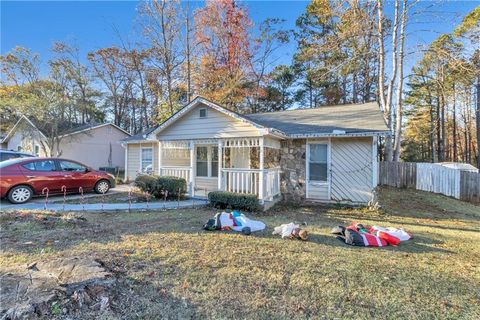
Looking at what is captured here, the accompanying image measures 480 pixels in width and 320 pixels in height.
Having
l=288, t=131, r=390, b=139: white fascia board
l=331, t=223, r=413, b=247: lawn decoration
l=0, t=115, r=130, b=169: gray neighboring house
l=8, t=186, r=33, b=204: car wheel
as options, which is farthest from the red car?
l=0, t=115, r=130, b=169: gray neighboring house

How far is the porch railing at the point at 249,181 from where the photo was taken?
8703 millimetres

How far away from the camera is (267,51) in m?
22.2

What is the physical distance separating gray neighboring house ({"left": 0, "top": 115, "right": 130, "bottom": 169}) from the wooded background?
968 mm

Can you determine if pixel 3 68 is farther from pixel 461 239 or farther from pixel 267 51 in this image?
pixel 461 239

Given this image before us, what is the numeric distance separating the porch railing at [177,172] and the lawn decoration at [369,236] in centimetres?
618

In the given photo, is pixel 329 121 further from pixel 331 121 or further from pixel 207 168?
pixel 207 168

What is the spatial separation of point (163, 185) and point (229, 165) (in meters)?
3.13

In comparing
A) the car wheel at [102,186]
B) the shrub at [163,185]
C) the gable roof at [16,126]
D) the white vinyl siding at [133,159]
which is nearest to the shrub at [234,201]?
the shrub at [163,185]

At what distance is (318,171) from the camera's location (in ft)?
31.7

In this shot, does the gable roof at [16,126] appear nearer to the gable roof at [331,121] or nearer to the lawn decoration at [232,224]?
the gable roof at [331,121]

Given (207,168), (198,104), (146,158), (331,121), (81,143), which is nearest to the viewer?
(198,104)

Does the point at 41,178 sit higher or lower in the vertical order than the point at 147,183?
higher

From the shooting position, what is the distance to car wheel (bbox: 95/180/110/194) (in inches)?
404

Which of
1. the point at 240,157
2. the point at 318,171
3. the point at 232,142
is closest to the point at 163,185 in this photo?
the point at 232,142
